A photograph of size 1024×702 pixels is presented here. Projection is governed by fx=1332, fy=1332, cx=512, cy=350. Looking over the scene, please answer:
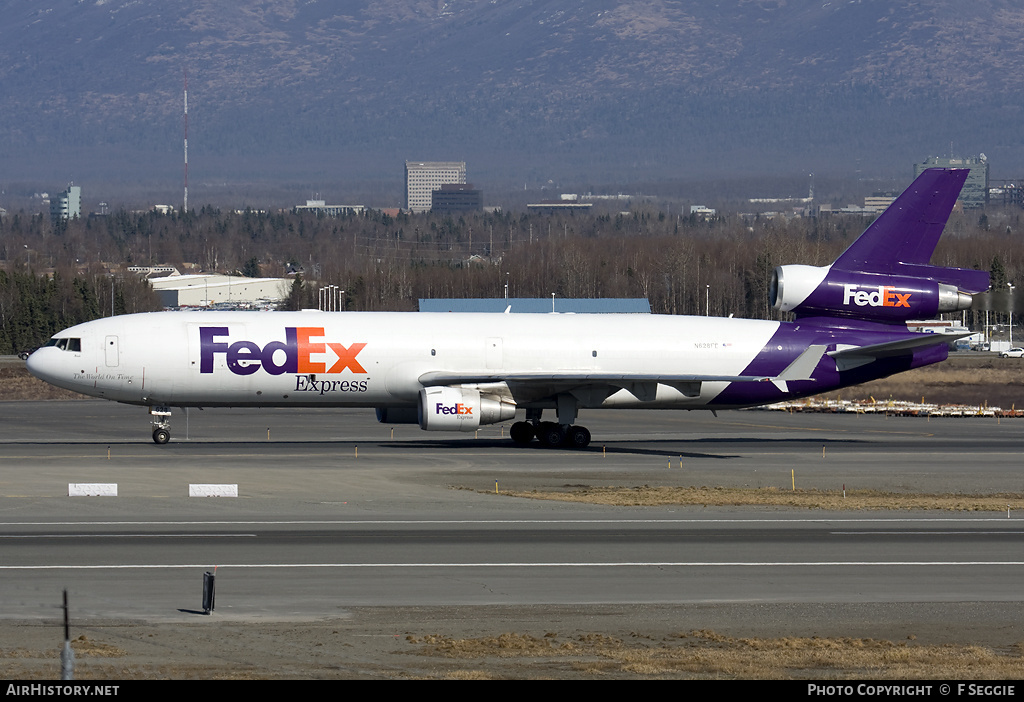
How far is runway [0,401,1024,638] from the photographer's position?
24484mm

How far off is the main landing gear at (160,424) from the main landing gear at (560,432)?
43.1 ft

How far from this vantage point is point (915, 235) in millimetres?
52406

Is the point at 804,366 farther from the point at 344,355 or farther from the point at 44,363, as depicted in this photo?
the point at 44,363

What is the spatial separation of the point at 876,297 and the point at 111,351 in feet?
96.5

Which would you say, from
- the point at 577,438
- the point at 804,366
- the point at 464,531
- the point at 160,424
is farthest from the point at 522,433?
the point at 464,531

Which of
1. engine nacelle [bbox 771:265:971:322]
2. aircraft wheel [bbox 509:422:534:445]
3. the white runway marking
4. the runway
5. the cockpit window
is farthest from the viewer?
engine nacelle [bbox 771:265:971:322]

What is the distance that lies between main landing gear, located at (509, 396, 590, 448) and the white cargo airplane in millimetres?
54

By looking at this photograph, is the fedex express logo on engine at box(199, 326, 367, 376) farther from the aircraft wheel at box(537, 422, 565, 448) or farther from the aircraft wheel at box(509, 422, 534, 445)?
the aircraft wheel at box(537, 422, 565, 448)

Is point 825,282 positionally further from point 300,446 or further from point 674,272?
point 674,272

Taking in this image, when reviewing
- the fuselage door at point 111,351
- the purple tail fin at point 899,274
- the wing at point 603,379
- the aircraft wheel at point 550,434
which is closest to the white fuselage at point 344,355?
the fuselage door at point 111,351

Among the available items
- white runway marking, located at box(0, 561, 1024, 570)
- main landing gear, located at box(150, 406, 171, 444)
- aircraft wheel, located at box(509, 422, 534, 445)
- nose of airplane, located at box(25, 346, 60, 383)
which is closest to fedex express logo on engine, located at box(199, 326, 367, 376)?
main landing gear, located at box(150, 406, 171, 444)
